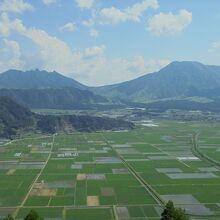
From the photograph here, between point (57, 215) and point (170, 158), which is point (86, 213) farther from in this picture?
point (170, 158)

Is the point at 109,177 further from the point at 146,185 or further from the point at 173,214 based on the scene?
the point at 173,214

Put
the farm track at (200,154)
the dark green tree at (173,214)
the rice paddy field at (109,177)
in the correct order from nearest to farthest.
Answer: the dark green tree at (173,214) → the rice paddy field at (109,177) → the farm track at (200,154)

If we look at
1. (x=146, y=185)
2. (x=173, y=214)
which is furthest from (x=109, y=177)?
(x=173, y=214)

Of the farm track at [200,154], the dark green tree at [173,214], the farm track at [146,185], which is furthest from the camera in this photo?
the farm track at [200,154]

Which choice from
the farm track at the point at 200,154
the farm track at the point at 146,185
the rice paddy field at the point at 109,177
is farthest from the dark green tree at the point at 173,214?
the farm track at the point at 200,154

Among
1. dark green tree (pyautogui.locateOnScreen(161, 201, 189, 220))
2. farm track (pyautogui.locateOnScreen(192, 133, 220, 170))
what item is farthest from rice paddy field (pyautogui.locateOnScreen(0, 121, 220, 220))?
Answer: dark green tree (pyautogui.locateOnScreen(161, 201, 189, 220))

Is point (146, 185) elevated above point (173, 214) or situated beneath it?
situated beneath

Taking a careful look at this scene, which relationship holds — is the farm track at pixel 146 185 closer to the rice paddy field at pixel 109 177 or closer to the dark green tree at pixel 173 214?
the rice paddy field at pixel 109 177

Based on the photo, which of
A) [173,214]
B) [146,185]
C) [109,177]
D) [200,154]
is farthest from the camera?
[200,154]
